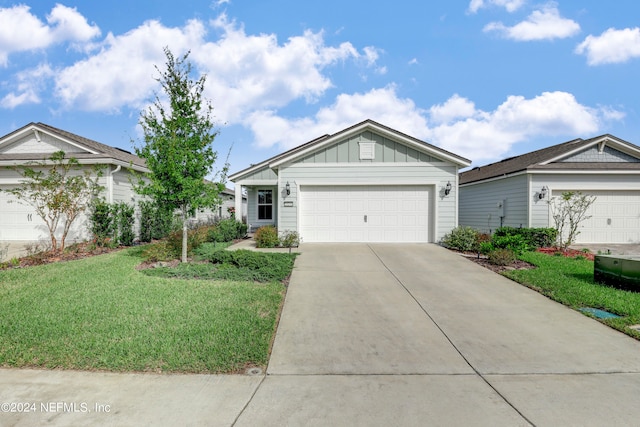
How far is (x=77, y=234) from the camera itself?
11430mm

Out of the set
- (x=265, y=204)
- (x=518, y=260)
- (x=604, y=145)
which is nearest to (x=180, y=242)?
(x=265, y=204)

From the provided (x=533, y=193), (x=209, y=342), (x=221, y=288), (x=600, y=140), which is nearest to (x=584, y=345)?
(x=209, y=342)

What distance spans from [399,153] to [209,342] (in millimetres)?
9822

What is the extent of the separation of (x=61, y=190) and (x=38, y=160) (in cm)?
326

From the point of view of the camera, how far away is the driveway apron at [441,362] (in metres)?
2.57

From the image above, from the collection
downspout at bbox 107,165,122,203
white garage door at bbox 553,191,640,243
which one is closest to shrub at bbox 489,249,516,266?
white garage door at bbox 553,191,640,243

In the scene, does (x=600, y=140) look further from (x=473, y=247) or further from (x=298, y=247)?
(x=298, y=247)

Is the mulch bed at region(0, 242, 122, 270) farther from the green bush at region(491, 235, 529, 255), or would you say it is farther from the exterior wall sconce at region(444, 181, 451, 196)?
the green bush at region(491, 235, 529, 255)

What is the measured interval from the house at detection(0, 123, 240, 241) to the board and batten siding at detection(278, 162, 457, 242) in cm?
584

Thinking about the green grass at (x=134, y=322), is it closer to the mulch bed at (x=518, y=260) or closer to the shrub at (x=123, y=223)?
the shrub at (x=123, y=223)

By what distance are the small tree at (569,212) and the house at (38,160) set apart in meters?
16.1

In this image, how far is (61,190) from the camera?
959 centimetres

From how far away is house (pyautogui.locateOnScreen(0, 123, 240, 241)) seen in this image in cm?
1132

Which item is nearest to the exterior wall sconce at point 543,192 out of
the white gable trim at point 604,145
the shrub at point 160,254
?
the white gable trim at point 604,145
